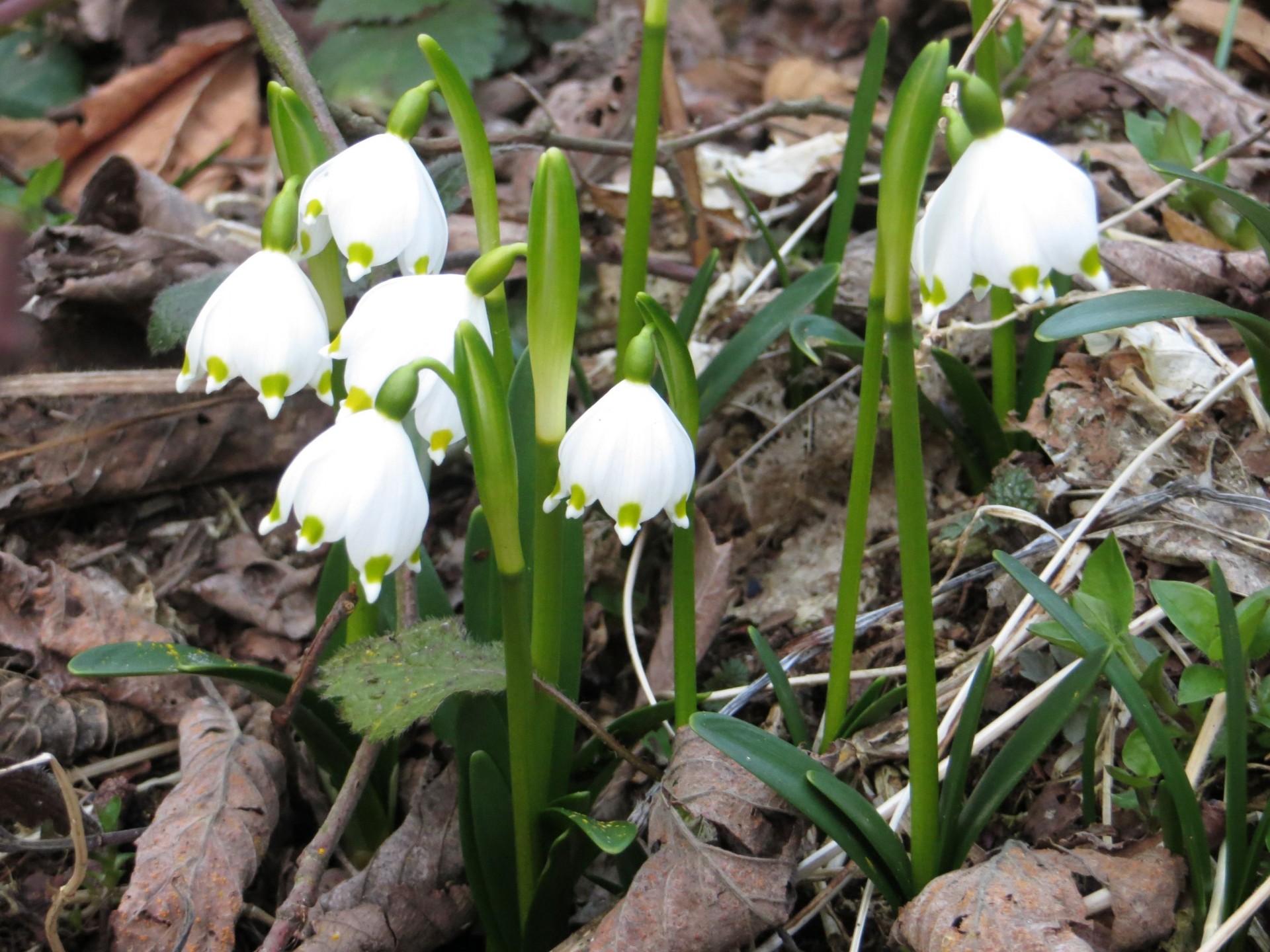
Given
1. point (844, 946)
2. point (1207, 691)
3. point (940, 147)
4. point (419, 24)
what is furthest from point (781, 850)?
point (419, 24)

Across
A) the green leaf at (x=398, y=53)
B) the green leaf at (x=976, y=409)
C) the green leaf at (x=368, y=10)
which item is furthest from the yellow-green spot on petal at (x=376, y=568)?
the green leaf at (x=368, y=10)

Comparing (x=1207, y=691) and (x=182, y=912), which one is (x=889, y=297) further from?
(x=182, y=912)

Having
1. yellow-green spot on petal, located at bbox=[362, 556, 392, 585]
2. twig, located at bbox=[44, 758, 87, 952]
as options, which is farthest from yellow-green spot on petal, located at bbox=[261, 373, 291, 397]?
twig, located at bbox=[44, 758, 87, 952]

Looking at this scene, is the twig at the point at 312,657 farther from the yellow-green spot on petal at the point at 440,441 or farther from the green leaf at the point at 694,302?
the green leaf at the point at 694,302

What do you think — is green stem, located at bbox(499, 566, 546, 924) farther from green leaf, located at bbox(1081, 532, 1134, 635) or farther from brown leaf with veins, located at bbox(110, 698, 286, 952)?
green leaf, located at bbox(1081, 532, 1134, 635)

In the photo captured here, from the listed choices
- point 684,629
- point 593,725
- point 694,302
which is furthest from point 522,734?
point 694,302

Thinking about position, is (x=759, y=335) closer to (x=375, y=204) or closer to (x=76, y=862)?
(x=375, y=204)
